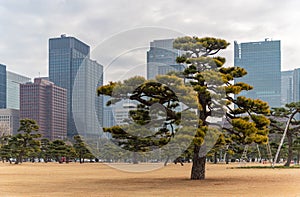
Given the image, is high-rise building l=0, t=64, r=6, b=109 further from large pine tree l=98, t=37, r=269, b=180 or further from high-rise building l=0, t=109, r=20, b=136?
large pine tree l=98, t=37, r=269, b=180

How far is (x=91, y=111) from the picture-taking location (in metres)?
29.0

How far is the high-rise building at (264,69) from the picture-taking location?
17050cm

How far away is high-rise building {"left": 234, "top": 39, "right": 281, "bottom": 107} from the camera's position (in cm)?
17050

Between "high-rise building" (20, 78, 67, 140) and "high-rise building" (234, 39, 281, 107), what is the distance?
103 metres

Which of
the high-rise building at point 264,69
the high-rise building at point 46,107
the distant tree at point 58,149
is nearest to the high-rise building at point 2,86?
the high-rise building at point 46,107

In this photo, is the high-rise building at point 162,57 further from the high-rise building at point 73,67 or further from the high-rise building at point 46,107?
the high-rise building at point 46,107

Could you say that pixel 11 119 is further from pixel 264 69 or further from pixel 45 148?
pixel 264 69

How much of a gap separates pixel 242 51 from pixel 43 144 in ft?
452

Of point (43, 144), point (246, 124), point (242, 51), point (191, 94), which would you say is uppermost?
point (242, 51)

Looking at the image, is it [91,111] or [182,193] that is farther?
[91,111]

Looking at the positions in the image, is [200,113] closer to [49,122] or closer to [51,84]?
[51,84]

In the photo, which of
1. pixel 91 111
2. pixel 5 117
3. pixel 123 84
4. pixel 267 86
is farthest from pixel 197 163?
pixel 267 86

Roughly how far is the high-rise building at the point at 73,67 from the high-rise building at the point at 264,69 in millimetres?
110459

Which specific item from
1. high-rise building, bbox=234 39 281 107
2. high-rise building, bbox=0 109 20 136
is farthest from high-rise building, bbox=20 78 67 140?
high-rise building, bbox=234 39 281 107
